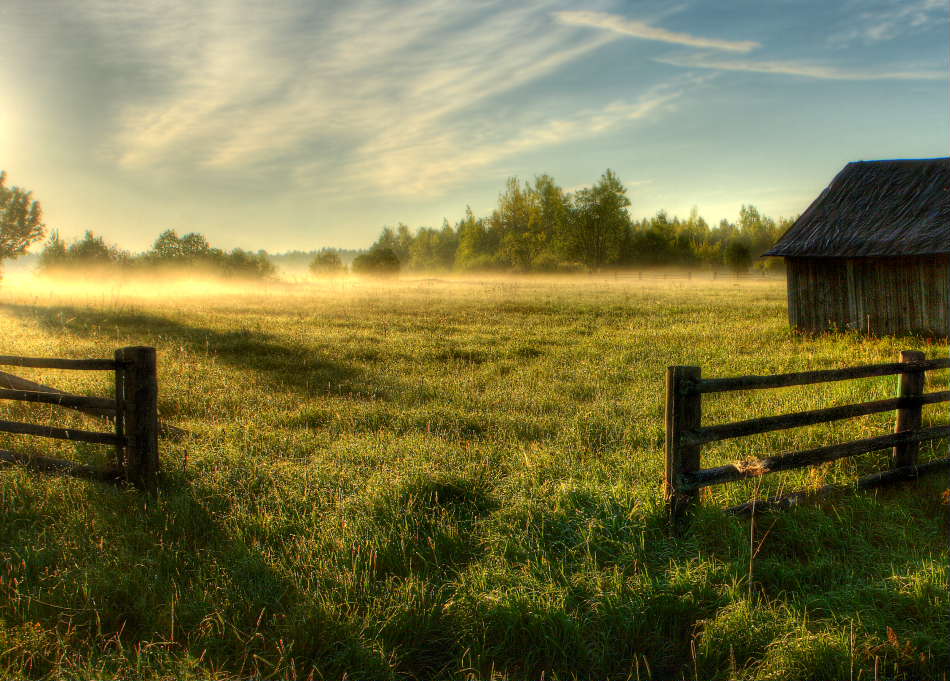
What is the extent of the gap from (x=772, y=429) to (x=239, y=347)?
526 inches

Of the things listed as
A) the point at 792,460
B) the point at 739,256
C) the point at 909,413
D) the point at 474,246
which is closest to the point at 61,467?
the point at 792,460

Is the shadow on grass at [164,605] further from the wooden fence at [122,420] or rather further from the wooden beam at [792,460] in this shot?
the wooden beam at [792,460]

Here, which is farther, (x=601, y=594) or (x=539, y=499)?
(x=539, y=499)

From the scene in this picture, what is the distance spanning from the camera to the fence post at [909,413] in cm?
609

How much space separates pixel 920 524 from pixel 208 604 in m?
6.05

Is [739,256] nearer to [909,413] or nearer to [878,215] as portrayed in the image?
[878,215]

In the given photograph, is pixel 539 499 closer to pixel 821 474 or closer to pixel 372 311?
pixel 821 474

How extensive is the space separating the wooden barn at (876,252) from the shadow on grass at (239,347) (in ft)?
47.7

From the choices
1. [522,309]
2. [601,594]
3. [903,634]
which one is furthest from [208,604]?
[522,309]

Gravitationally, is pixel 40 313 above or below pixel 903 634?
above

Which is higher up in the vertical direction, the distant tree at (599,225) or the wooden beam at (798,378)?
the distant tree at (599,225)

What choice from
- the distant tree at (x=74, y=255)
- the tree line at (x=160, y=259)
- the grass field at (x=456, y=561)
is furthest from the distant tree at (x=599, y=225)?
the grass field at (x=456, y=561)

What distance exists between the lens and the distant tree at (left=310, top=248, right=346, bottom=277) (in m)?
75.3

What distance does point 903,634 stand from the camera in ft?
12.5
